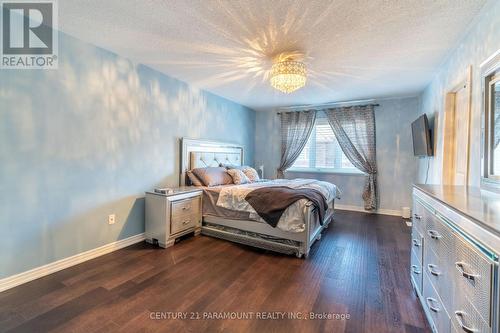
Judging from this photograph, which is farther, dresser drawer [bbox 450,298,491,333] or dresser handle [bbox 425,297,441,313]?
dresser handle [bbox 425,297,441,313]

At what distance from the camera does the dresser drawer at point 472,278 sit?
0.87m

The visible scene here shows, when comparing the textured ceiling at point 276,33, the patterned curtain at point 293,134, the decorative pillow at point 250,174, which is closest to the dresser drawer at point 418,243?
the textured ceiling at point 276,33

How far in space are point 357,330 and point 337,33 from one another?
8.30 ft

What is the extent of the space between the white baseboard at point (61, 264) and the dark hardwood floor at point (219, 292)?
0.25 feet

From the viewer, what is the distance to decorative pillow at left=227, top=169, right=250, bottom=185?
4.13 metres

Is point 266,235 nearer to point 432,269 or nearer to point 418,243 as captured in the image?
point 418,243

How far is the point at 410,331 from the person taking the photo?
62.3 inches

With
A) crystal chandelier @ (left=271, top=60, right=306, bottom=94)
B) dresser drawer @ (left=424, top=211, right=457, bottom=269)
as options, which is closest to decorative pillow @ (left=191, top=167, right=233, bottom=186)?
crystal chandelier @ (left=271, top=60, right=306, bottom=94)

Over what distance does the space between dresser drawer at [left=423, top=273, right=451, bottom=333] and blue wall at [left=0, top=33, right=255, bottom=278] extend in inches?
126

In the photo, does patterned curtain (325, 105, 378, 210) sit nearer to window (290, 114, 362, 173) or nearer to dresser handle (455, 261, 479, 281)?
window (290, 114, 362, 173)

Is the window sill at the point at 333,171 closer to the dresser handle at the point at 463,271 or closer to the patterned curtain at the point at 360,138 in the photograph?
the patterned curtain at the point at 360,138

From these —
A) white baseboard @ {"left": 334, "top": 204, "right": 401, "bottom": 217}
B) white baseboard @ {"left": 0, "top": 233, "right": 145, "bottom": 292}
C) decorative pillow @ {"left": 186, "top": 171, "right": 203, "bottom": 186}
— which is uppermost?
decorative pillow @ {"left": 186, "top": 171, "right": 203, "bottom": 186}

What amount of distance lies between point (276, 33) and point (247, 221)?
7.38 feet

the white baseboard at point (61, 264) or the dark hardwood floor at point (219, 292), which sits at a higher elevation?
the white baseboard at point (61, 264)
